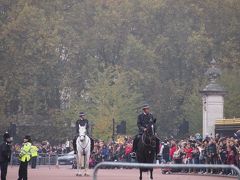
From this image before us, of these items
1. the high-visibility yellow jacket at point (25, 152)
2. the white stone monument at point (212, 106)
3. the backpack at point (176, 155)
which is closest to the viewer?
the high-visibility yellow jacket at point (25, 152)

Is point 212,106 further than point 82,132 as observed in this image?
Yes

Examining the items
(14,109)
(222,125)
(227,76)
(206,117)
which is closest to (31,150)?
(222,125)

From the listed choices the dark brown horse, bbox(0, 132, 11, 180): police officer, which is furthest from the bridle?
bbox(0, 132, 11, 180): police officer

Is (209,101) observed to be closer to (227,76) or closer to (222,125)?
(222,125)

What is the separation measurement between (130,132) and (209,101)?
2286 centimetres

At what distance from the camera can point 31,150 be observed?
31344 mm

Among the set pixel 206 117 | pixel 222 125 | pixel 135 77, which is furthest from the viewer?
pixel 135 77

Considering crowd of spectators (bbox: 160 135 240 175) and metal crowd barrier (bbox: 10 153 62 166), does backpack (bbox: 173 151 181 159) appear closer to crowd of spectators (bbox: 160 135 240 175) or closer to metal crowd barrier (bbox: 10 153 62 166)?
crowd of spectators (bbox: 160 135 240 175)

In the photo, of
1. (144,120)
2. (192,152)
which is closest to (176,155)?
(192,152)

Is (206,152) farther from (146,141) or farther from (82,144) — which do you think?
(146,141)

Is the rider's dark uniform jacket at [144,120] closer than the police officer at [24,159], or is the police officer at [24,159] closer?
the rider's dark uniform jacket at [144,120]

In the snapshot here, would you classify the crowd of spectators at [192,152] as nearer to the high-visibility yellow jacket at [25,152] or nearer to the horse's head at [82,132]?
the horse's head at [82,132]

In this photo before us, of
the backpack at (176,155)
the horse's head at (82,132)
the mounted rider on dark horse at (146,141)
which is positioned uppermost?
the horse's head at (82,132)

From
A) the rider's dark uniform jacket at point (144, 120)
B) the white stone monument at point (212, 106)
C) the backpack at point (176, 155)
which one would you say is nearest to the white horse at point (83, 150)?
the rider's dark uniform jacket at point (144, 120)
